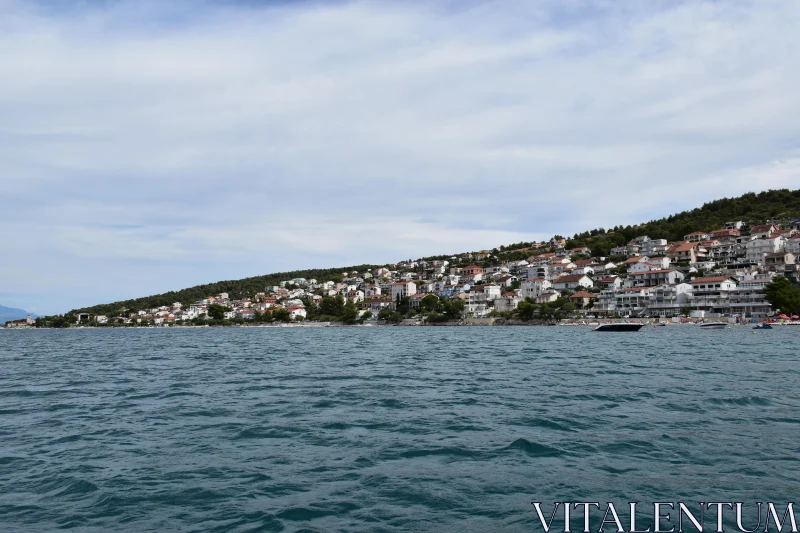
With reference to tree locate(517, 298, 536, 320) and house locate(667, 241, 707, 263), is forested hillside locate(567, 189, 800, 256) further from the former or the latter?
tree locate(517, 298, 536, 320)

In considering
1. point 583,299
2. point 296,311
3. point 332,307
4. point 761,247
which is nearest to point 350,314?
point 332,307

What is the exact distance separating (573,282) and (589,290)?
3.85 m

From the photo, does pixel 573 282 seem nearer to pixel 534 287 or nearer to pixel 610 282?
pixel 610 282

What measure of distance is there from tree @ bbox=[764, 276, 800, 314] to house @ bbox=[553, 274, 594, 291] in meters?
41.8

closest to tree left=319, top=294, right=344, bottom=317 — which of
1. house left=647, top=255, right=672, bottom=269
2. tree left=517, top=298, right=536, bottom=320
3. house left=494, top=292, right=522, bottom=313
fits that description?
house left=494, top=292, right=522, bottom=313

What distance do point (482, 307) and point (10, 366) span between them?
105195mm

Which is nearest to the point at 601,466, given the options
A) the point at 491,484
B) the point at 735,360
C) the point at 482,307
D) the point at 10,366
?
the point at 491,484

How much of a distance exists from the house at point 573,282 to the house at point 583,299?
32.0 feet

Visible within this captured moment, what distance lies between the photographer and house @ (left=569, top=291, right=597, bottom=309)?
367 feet

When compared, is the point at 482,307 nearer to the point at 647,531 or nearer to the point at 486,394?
the point at 486,394

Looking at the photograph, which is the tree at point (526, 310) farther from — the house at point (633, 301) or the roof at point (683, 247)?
the roof at point (683, 247)

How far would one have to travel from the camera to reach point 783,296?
82.9 metres

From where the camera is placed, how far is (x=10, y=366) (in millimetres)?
31781

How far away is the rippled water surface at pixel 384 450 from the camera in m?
7.40
